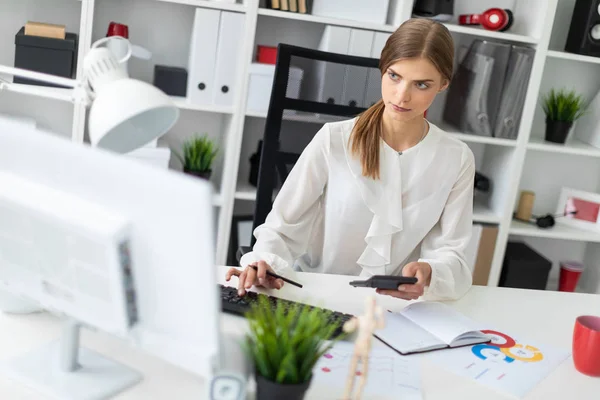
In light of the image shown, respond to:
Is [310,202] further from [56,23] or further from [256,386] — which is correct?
[56,23]

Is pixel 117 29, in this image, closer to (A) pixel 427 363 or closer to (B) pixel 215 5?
(B) pixel 215 5

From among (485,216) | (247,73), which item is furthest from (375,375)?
(485,216)

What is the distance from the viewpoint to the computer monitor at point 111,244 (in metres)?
0.89

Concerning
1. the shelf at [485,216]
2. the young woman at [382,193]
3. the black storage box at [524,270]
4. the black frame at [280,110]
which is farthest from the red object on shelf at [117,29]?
the black storage box at [524,270]

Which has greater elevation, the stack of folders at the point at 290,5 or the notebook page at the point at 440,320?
the stack of folders at the point at 290,5

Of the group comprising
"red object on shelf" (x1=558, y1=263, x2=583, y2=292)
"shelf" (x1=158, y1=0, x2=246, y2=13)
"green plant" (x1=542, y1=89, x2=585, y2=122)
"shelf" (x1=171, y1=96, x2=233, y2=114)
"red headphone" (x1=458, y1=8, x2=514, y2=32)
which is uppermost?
"red headphone" (x1=458, y1=8, x2=514, y2=32)

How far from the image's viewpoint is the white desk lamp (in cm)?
97

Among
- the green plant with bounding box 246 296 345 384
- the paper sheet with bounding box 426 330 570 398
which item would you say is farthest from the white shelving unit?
the green plant with bounding box 246 296 345 384

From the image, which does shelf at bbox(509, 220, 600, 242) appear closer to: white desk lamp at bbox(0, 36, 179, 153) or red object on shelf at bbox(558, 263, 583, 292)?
red object on shelf at bbox(558, 263, 583, 292)

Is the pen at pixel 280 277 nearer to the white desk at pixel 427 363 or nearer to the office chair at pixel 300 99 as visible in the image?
the white desk at pixel 427 363

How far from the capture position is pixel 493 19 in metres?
2.94

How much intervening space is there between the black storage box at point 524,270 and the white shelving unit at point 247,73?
5 cm

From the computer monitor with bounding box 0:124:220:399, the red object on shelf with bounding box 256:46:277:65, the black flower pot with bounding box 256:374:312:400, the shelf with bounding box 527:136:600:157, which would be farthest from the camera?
the shelf with bounding box 527:136:600:157

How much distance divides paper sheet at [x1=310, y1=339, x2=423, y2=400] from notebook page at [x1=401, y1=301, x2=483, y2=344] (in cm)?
12
